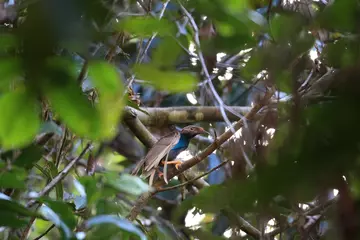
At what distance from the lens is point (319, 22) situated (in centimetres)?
63

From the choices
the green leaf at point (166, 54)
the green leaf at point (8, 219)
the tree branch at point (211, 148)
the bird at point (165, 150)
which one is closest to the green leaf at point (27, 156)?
the green leaf at point (8, 219)

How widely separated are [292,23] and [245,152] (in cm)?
36

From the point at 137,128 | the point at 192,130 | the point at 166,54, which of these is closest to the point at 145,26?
the point at 166,54

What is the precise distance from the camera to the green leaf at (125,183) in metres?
1.01

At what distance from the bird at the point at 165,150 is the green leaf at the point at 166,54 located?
1452mm

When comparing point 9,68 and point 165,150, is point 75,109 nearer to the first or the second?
point 9,68

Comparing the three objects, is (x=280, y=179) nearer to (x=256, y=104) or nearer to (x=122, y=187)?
(x=122, y=187)

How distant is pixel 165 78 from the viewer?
0.63m

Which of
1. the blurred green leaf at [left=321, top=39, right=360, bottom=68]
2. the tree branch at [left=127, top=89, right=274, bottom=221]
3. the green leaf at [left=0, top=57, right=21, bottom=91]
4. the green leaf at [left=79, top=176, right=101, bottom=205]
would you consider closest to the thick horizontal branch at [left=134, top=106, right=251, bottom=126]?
the tree branch at [left=127, top=89, right=274, bottom=221]

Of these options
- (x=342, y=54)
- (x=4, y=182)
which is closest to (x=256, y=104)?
(x=4, y=182)

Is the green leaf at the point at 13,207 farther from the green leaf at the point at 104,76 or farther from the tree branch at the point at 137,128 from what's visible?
the tree branch at the point at 137,128

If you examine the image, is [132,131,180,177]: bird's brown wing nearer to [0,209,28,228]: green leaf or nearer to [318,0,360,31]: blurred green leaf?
[0,209,28,228]: green leaf

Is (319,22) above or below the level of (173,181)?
above

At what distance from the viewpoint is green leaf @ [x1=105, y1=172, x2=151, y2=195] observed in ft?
3.32
